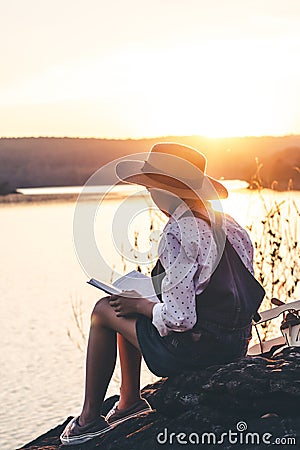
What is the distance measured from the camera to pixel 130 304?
3588mm

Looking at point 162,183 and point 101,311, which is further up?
point 162,183

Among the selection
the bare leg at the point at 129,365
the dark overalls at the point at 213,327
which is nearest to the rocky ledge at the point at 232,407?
the dark overalls at the point at 213,327

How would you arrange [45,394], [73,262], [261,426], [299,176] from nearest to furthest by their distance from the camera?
[261,426], [299,176], [45,394], [73,262]

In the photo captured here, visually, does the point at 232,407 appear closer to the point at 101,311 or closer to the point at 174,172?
the point at 101,311

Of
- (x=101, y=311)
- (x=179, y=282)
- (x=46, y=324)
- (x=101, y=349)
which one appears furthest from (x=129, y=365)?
(x=46, y=324)

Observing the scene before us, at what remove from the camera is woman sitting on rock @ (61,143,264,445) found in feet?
11.2

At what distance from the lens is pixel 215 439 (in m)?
3.45

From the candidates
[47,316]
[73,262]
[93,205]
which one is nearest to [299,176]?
[93,205]

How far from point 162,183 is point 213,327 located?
538mm

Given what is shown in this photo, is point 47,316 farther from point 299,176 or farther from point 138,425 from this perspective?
point 138,425

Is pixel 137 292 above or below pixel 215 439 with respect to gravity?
above

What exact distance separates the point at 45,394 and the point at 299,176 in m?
2.87

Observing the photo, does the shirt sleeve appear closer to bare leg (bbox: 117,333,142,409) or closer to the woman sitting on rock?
the woman sitting on rock

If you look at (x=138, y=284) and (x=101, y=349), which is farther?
(x=101, y=349)
